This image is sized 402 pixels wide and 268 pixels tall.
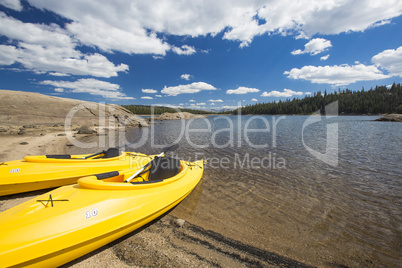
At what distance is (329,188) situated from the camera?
6.36m

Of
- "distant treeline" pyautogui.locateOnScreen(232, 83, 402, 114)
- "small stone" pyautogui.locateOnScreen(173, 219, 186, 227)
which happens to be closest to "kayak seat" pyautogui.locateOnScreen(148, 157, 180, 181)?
"small stone" pyautogui.locateOnScreen(173, 219, 186, 227)

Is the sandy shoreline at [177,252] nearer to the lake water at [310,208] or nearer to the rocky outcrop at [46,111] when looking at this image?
the lake water at [310,208]

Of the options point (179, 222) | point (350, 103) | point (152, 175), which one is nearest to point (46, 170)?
point (152, 175)

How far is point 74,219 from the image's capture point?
284 cm

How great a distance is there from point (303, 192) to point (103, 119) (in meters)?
31.8

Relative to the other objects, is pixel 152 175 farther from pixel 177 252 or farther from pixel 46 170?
pixel 46 170

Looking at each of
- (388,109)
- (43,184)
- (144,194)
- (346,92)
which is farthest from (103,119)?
(346,92)

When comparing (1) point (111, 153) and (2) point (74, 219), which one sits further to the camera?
(1) point (111, 153)

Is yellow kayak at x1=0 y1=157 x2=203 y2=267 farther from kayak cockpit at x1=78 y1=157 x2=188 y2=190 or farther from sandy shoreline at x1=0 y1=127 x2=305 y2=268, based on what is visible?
sandy shoreline at x1=0 y1=127 x2=305 y2=268

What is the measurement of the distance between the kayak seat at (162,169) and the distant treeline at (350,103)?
115m

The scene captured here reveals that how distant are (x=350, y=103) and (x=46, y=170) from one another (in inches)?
5195

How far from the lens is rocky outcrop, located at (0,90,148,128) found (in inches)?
826

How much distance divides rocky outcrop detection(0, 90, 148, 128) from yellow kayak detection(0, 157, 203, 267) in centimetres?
2617

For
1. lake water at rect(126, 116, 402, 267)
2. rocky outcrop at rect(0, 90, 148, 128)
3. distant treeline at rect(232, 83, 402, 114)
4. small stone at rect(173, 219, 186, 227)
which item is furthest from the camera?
distant treeline at rect(232, 83, 402, 114)
